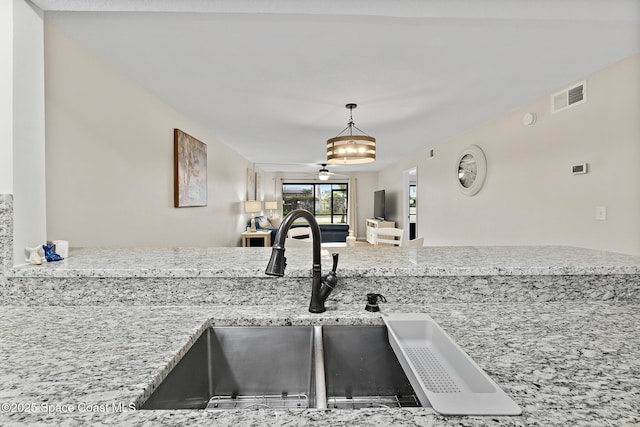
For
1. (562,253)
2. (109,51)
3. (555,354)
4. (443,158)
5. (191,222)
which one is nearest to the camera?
(555,354)

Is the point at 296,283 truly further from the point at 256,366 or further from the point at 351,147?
the point at 351,147

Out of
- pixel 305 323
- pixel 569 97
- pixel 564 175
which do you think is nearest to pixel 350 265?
A: pixel 305 323

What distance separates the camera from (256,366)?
99 cm

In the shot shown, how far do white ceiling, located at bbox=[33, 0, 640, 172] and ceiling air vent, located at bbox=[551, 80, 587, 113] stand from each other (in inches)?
2.7

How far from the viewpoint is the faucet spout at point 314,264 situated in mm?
879

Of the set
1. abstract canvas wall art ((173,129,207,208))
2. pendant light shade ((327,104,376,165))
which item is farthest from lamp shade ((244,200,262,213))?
pendant light shade ((327,104,376,165))

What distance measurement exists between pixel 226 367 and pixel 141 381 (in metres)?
0.39

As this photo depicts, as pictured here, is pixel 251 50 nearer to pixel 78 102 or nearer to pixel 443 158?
pixel 78 102

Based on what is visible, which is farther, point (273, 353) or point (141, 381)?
point (273, 353)

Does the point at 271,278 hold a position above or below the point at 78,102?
below

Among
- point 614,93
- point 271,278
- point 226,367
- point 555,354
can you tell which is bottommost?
point 226,367

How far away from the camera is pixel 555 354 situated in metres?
0.76

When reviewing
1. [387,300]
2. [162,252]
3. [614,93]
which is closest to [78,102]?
[162,252]

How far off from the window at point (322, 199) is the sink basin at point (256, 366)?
9557 mm
